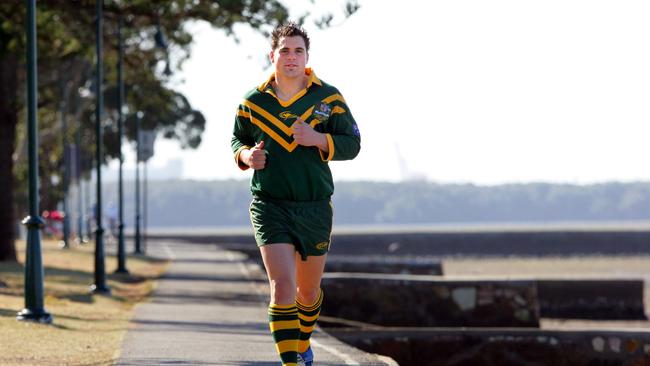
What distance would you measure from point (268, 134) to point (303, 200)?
465 millimetres

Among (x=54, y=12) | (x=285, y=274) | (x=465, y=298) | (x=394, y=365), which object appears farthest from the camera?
(x=54, y=12)

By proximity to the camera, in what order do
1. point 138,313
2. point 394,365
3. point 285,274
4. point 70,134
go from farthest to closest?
point 70,134
point 138,313
point 394,365
point 285,274

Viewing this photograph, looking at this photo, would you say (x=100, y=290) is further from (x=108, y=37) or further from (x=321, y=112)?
(x=321, y=112)

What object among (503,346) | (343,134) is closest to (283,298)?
(343,134)

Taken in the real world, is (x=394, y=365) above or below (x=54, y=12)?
below

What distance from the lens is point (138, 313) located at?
806 inches

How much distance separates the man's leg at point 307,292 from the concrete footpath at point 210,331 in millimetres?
2823

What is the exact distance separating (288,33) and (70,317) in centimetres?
993

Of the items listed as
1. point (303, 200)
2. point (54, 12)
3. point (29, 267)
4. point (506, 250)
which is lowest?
Answer: point (506, 250)

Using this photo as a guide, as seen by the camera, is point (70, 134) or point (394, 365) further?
point (70, 134)

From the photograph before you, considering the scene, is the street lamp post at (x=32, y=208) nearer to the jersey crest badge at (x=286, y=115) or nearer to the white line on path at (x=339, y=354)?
the white line on path at (x=339, y=354)

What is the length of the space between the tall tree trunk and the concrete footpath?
4.89m

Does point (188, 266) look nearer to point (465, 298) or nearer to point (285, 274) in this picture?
point (465, 298)

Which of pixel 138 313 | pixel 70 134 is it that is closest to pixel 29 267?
pixel 138 313
